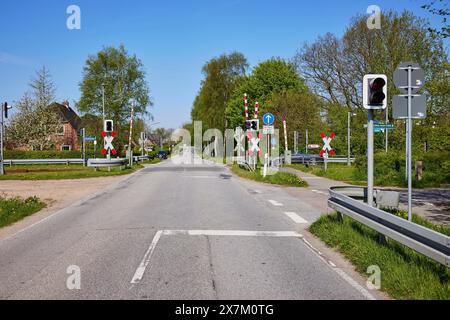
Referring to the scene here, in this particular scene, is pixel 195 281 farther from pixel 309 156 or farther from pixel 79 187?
pixel 309 156

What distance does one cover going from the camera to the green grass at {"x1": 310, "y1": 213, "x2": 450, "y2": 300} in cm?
520

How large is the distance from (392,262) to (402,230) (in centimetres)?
46

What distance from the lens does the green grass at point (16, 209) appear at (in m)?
11.2

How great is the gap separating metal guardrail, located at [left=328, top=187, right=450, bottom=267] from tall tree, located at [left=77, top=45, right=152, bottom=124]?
57.5m

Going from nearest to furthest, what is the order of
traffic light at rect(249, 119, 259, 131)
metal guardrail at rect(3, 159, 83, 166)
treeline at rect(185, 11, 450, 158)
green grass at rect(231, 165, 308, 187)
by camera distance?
green grass at rect(231, 165, 308, 187) → traffic light at rect(249, 119, 259, 131) → treeline at rect(185, 11, 450, 158) → metal guardrail at rect(3, 159, 83, 166)

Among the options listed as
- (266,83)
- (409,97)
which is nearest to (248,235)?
(409,97)

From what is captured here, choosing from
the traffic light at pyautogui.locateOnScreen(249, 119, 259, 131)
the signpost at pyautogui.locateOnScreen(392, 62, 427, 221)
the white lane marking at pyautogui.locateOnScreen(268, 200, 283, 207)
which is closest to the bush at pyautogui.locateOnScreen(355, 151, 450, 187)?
the traffic light at pyautogui.locateOnScreen(249, 119, 259, 131)

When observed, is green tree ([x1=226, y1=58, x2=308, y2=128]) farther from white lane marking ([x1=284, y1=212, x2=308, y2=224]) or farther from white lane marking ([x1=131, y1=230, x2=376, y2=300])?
white lane marking ([x1=131, y1=230, x2=376, y2=300])

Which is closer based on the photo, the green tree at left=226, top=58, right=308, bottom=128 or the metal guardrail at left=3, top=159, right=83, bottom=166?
the metal guardrail at left=3, top=159, right=83, bottom=166

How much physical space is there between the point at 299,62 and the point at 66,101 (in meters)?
60.4

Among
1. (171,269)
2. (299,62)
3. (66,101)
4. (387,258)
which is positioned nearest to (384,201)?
(387,258)

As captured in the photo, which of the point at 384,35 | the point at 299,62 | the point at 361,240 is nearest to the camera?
the point at 361,240

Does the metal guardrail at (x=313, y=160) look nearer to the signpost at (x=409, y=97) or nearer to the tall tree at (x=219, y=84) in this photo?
the tall tree at (x=219, y=84)

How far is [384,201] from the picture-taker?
8938 millimetres
